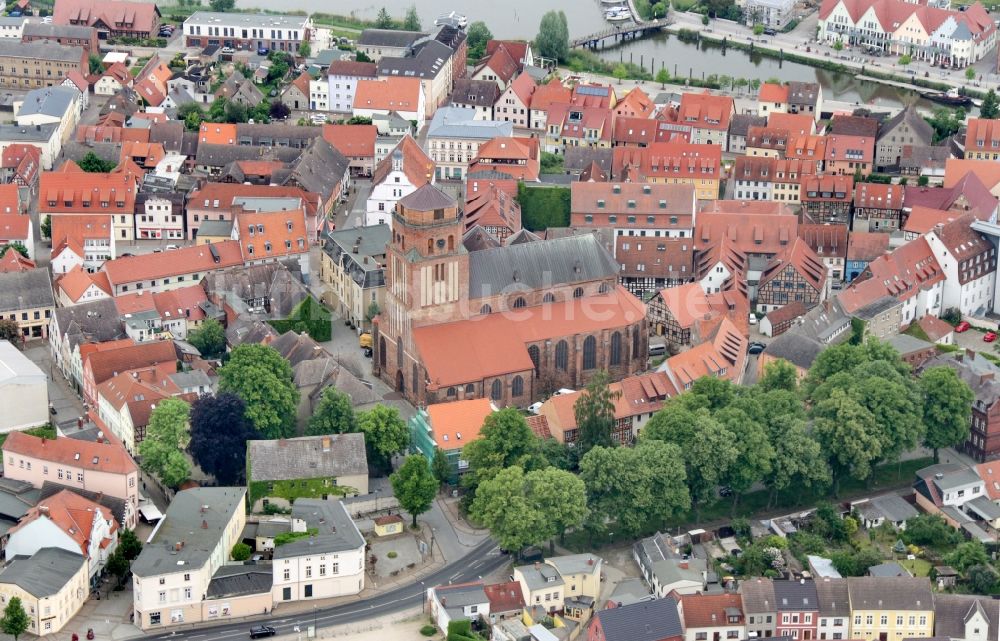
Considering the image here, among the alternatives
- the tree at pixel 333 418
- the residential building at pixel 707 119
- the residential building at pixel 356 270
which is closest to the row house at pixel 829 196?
the residential building at pixel 707 119

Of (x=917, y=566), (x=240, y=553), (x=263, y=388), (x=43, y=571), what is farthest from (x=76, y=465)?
(x=917, y=566)

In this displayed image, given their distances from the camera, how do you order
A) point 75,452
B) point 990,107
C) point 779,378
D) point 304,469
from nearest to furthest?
point 75,452, point 304,469, point 779,378, point 990,107

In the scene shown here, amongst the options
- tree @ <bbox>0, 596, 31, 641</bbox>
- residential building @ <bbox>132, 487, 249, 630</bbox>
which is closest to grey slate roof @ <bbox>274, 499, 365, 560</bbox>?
residential building @ <bbox>132, 487, 249, 630</bbox>

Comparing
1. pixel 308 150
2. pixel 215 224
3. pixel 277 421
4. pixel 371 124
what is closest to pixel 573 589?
pixel 277 421

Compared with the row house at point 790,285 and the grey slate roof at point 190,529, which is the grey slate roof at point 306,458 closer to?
the grey slate roof at point 190,529

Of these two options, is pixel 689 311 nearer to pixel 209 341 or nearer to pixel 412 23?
pixel 209 341

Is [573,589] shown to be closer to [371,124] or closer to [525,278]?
[525,278]
